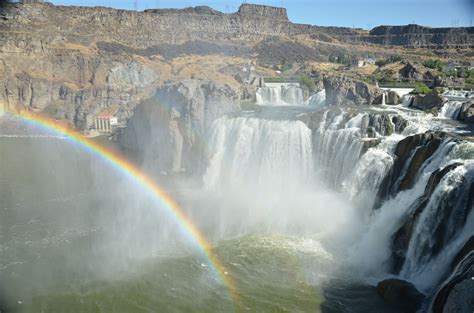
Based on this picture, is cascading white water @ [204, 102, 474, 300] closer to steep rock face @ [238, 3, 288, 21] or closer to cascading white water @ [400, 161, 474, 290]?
cascading white water @ [400, 161, 474, 290]

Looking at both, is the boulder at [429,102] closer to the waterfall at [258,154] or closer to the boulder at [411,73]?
the waterfall at [258,154]

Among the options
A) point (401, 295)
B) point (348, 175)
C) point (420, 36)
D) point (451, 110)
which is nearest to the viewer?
point (401, 295)

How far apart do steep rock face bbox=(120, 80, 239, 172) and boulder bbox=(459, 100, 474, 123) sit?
15.8 m

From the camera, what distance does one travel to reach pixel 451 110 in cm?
2775

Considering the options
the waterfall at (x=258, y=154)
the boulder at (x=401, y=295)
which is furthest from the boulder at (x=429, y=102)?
the boulder at (x=401, y=295)

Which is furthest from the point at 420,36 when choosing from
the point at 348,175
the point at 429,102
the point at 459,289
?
the point at 459,289

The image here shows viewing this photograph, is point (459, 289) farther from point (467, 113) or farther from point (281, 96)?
point (281, 96)

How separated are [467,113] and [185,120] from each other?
61.4ft

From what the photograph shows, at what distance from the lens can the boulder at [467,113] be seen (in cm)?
2580

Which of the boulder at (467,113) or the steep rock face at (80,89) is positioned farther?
the steep rock face at (80,89)

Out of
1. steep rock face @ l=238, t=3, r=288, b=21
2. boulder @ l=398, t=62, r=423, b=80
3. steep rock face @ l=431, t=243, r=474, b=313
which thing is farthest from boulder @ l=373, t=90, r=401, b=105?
steep rock face @ l=238, t=3, r=288, b=21

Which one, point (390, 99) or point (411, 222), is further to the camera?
point (390, 99)

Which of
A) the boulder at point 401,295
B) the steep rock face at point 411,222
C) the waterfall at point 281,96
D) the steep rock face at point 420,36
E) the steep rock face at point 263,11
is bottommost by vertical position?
the boulder at point 401,295

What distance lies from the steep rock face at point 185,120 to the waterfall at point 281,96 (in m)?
9.76
